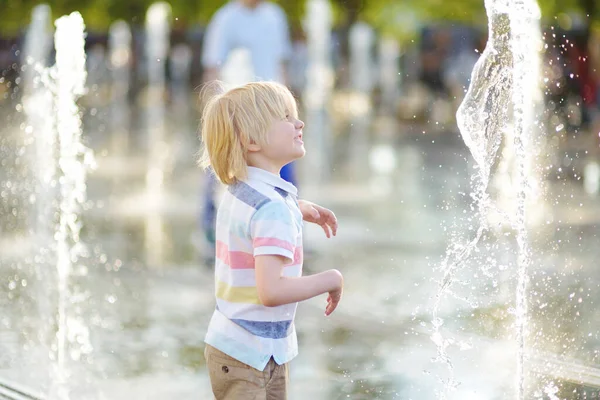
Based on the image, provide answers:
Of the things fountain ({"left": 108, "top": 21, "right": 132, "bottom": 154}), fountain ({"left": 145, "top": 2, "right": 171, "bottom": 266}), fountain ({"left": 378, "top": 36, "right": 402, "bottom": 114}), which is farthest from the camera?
fountain ({"left": 378, "top": 36, "right": 402, "bottom": 114})

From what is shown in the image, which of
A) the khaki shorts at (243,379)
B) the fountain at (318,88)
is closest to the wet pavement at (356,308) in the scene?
the khaki shorts at (243,379)

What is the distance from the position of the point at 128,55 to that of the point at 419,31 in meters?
9.09

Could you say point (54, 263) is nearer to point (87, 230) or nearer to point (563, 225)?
point (87, 230)

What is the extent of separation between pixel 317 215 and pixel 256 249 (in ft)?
1.41

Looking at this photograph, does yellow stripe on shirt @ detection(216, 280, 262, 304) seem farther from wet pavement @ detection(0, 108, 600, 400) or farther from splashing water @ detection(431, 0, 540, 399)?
splashing water @ detection(431, 0, 540, 399)

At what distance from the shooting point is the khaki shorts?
124 inches

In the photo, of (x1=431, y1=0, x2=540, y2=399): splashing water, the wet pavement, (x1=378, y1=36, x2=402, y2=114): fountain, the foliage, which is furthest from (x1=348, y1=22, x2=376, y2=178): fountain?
(x1=431, y1=0, x2=540, y2=399): splashing water

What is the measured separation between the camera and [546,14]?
24641mm

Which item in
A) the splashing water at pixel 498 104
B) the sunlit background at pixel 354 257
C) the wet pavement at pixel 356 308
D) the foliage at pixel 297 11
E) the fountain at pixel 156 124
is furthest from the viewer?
the foliage at pixel 297 11

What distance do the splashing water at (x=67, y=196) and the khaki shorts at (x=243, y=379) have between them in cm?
170

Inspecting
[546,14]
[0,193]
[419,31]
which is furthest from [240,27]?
[419,31]

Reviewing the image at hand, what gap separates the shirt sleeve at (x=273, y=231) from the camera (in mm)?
3062

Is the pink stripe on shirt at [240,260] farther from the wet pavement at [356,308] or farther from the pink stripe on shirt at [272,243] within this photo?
the wet pavement at [356,308]

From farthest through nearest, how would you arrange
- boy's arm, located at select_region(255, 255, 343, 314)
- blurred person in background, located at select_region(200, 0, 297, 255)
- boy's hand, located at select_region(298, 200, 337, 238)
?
blurred person in background, located at select_region(200, 0, 297, 255) → boy's hand, located at select_region(298, 200, 337, 238) → boy's arm, located at select_region(255, 255, 343, 314)
